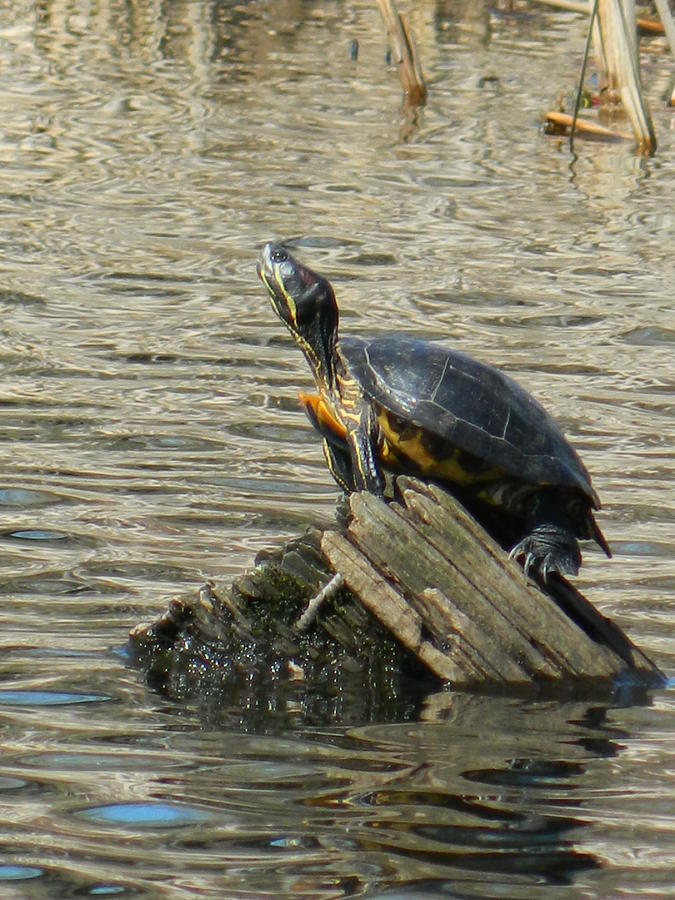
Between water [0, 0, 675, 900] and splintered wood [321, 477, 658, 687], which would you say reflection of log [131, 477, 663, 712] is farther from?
water [0, 0, 675, 900]

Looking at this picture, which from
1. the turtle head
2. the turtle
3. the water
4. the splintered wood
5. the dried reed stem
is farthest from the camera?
the dried reed stem

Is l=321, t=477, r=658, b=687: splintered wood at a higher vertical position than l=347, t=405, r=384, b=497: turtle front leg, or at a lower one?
lower

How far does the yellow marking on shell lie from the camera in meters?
4.81

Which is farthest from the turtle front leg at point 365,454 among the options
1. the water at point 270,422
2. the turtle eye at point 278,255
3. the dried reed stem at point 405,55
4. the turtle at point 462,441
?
the dried reed stem at point 405,55

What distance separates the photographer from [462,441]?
15.5 feet

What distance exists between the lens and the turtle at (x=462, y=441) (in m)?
4.70

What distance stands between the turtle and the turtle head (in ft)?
0.51

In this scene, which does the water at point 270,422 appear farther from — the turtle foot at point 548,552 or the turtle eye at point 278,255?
the turtle eye at point 278,255

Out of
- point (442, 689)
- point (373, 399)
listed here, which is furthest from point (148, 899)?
point (373, 399)

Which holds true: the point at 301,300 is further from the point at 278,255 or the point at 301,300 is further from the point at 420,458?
the point at 420,458

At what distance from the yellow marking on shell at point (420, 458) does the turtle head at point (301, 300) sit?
0.49 meters

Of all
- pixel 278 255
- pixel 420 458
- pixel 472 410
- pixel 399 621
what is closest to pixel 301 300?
pixel 278 255

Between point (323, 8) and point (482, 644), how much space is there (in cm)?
1912

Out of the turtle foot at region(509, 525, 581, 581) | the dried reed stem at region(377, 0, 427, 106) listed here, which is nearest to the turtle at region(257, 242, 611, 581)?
the turtle foot at region(509, 525, 581, 581)
